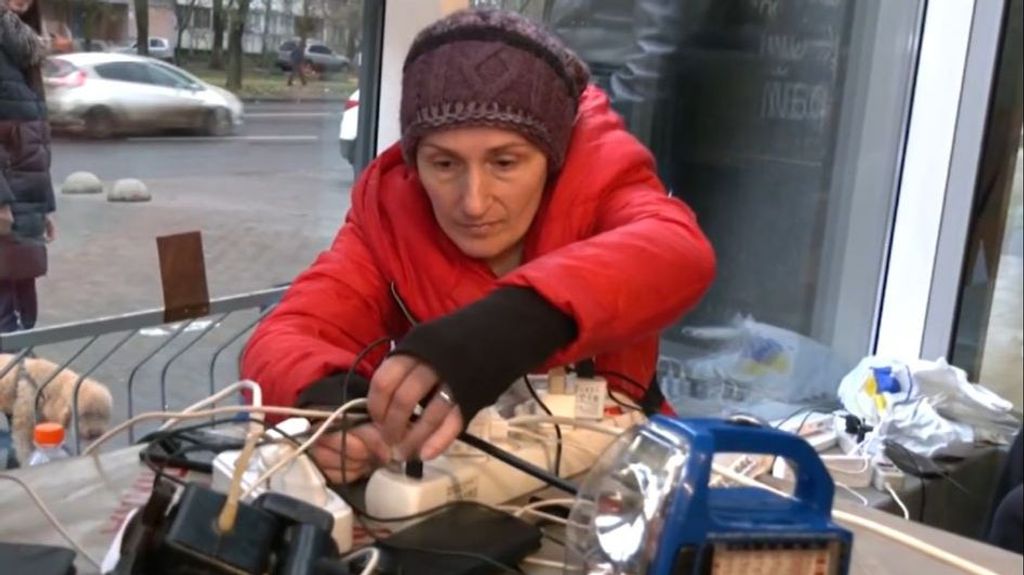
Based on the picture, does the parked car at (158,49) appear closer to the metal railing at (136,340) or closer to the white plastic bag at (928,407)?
the metal railing at (136,340)

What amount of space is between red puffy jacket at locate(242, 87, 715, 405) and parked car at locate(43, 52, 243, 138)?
0.44 metres

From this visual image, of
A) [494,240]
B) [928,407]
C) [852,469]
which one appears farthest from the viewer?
[928,407]

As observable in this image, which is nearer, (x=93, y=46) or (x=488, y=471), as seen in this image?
(x=488, y=471)

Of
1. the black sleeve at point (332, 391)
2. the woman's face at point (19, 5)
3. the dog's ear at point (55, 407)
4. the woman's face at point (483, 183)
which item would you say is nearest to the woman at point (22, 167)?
the woman's face at point (19, 5)

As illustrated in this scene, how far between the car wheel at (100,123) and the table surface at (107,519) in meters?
0.67

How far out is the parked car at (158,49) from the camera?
140 cm

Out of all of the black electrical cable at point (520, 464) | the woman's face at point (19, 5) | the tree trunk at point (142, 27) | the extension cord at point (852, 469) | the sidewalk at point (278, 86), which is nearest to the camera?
the black electrical cable at point (520, 464)

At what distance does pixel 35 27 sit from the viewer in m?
1.31

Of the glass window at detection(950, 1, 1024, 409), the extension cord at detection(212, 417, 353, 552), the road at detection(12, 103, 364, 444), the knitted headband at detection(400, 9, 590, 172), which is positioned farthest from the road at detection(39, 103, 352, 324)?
the glass window at detection(950, 1, 1024, 409)

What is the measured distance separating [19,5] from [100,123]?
180 millimetres

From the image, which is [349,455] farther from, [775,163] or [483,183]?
[775,163]

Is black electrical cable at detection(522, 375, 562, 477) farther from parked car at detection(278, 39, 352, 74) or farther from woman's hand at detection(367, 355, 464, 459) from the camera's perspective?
parked car at detection(278, 39, 352, 74)

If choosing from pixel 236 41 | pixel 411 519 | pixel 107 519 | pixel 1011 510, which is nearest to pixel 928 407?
pixel 1011 510

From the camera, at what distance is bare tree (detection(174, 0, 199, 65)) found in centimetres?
144
